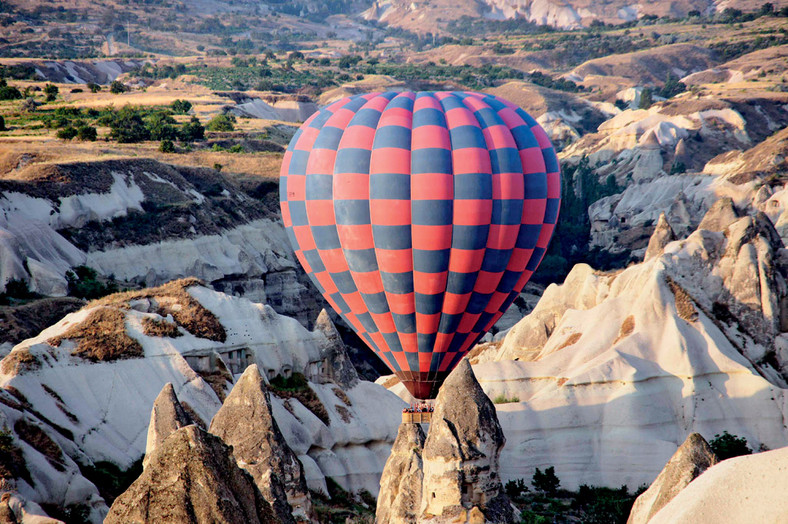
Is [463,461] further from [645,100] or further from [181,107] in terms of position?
[645,100]

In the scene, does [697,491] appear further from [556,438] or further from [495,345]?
[495,345]

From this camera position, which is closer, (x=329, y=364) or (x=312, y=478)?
(x=312, y=478)

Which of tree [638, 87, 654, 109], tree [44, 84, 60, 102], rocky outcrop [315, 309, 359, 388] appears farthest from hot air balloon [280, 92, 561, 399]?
tree [638, 87, 654, 109]

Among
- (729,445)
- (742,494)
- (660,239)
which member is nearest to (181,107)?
(660,239)

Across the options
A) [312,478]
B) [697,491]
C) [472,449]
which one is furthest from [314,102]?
[697,491]

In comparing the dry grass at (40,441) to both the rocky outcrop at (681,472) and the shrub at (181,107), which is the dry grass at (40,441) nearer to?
the rocky outcrop at (681,472)
